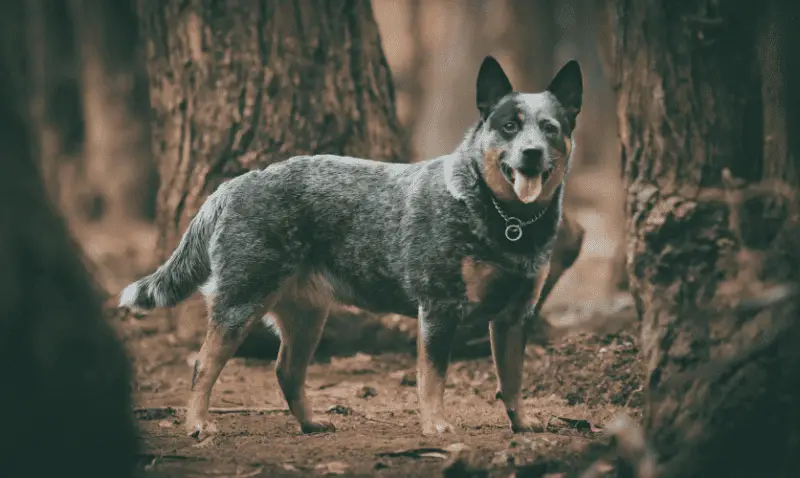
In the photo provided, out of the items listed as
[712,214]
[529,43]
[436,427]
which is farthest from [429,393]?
[529,43]

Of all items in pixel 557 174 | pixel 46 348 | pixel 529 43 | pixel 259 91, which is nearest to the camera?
pixel 46 348

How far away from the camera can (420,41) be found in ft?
94.1

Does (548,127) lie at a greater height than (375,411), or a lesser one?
greater

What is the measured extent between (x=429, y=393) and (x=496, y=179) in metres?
1.34

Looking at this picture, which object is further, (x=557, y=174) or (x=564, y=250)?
(x=564, y=250)

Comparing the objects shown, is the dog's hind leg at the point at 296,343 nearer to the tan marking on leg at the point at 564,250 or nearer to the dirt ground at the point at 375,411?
the dirt ground at the point at 375,411

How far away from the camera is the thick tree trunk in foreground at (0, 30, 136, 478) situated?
11.8ft

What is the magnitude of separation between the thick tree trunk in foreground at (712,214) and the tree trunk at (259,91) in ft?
7.38

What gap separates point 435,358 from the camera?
602 cm

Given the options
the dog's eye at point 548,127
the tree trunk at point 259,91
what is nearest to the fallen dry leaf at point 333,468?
the dog's eye at point 548,127

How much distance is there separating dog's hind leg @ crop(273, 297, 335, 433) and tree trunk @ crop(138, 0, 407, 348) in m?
1.68

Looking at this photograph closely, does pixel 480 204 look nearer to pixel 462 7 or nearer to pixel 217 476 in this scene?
pixel 217 476

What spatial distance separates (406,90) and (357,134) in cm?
2051

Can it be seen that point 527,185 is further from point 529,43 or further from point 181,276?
point 529,43
